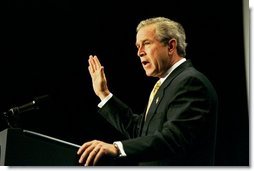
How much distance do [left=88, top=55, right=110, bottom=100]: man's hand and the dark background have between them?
25 millimetres

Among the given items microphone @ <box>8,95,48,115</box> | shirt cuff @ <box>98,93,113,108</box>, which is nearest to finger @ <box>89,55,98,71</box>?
shirt cuff @ <box>98,93,113,108</box>

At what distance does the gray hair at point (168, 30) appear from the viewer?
1878 millimetres

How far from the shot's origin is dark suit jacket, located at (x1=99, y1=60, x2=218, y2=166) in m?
1.66

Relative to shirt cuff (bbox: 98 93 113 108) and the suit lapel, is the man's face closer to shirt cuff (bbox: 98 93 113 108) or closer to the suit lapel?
the suit lapel

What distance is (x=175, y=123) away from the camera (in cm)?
167

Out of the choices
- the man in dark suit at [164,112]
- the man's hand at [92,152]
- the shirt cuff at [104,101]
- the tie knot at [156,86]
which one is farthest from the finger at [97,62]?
the man's hand at [92,152]

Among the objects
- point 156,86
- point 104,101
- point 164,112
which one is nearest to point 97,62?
point 104,101

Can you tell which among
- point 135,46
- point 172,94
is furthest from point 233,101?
point 135,46

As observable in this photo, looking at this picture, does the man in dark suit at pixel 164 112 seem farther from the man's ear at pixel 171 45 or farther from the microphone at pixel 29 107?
the microphone at pixel 29 107

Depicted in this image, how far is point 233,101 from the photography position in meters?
1.88

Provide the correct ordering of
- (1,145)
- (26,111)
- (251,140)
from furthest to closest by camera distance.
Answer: (251,140), (26,111), (1,145)

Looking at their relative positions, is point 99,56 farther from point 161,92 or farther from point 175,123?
point 175,123

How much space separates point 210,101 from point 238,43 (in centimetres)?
36

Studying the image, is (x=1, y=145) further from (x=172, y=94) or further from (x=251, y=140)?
(x=251, y=140)
